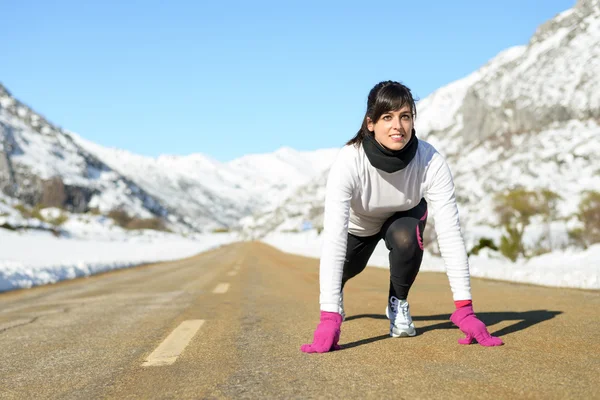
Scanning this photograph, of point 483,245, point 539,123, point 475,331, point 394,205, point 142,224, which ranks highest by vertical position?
point 539,123

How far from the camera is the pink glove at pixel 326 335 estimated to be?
3281 mm

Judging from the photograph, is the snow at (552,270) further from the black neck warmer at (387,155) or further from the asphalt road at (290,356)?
the black neck warmer at (387,155)

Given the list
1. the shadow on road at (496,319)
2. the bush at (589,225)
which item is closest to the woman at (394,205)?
the shadow on road at (496,319)

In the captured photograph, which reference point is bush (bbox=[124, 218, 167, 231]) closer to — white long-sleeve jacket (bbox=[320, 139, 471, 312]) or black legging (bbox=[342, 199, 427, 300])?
black legging (bbox=[342, 199, 427, 300])

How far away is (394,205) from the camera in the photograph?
3.91m

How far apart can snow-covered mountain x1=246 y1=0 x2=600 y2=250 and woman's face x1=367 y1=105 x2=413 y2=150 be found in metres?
59.9

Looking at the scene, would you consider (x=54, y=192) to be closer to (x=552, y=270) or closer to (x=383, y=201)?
(x=552, y=270)

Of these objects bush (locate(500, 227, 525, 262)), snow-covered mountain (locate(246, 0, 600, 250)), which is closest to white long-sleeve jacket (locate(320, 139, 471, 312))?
bush (locate(500, 227, 525, 262))

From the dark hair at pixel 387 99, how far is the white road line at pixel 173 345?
186 cm

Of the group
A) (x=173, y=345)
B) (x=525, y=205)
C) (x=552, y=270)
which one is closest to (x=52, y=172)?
(x=525, y=205)

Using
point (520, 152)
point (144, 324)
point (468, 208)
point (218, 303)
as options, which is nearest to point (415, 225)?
point (144, 324)

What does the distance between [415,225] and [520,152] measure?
124761 millimetres

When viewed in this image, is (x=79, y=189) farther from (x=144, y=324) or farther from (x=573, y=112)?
(x=144, y=324)

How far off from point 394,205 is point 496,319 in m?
1.65
